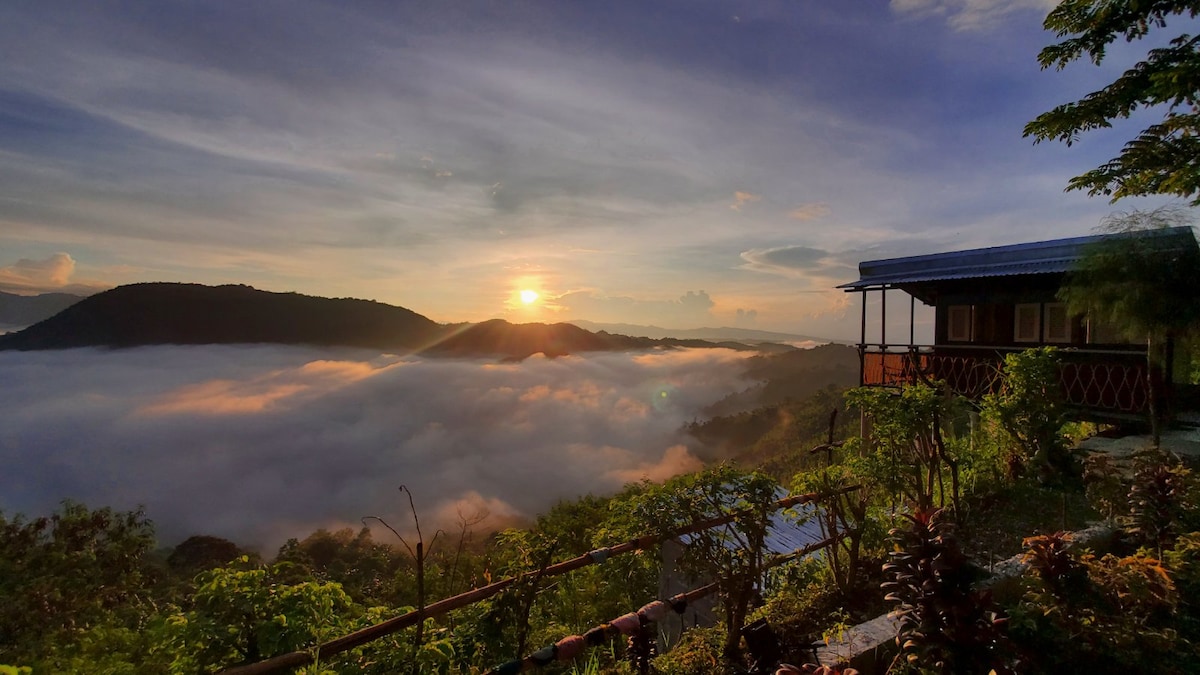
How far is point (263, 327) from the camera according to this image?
130m

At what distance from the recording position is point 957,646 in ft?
7.55

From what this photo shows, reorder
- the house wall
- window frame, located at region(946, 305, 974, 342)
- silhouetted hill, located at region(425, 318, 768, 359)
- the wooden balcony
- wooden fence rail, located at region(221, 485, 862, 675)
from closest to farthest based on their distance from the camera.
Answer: wooden fence rail, located at region(221, 485, 862, 675), the wooden balcony, the house wall, window frame, located at region(946, 305, 974, 342), silhouetted hill, located at region(425, 318, 768, 359)

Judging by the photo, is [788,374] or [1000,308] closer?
[1000,308]

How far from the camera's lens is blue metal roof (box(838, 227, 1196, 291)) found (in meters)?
8.39

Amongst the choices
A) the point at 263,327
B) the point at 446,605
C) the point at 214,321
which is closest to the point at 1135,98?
the point at 446,605

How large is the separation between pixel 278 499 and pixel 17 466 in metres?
42.4

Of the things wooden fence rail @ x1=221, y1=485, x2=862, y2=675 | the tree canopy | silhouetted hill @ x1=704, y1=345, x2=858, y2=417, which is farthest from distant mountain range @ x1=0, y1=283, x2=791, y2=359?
wooden fence rail @ x1=221, y1=485, x2=862, y2=675

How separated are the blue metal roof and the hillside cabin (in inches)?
0.9

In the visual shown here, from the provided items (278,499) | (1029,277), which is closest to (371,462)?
(278,499)

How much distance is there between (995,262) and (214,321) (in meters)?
154

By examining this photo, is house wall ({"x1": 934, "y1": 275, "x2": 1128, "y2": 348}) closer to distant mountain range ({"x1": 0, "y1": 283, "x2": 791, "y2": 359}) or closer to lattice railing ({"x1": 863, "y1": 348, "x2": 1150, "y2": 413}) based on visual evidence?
lattice railing ({"x1": 863, "y1": 348, "x2": 1150, "y2": 413})

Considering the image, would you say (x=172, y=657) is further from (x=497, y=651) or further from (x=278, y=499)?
(x=278, y=499)

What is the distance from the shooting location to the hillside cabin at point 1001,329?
10.3 metres

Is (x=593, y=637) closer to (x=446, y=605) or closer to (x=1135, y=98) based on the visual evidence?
(x=446, y=605)
